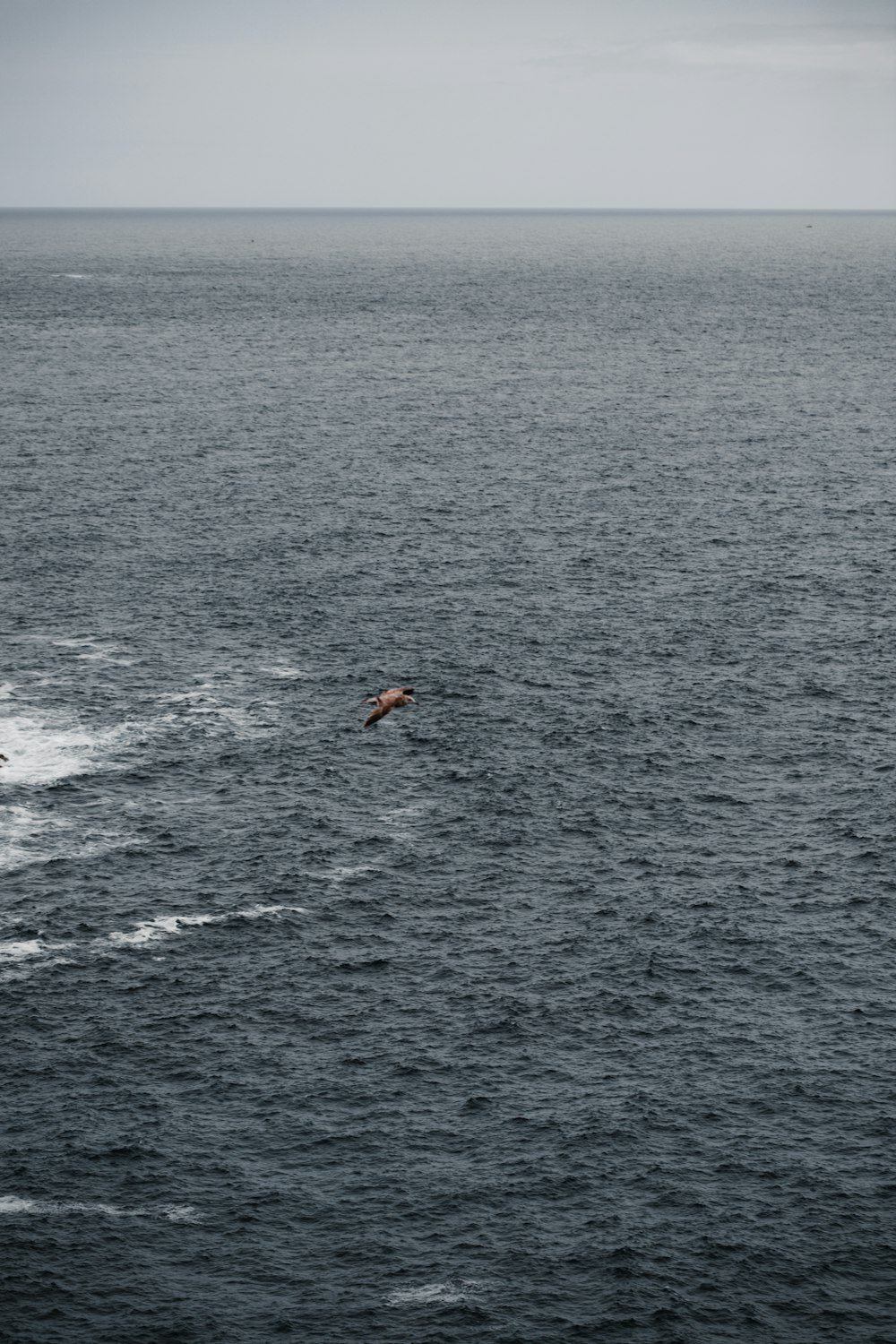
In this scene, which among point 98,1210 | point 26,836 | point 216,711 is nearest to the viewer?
point 98,1210

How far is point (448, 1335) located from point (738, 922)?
3522 centimetres

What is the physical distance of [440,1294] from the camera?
68.8 m

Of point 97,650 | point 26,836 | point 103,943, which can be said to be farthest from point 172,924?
point 97,650

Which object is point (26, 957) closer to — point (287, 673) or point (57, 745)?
point (57, 745)

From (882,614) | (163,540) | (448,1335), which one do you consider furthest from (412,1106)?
(163,540)

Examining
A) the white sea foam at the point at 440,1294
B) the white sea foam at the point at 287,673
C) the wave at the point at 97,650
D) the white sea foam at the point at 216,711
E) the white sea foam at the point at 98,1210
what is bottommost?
the white sea foam at the point at 440,1294

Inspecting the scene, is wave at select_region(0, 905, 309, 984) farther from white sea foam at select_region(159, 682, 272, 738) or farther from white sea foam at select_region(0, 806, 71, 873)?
white sea foam at select_region(159, 682, 272, 738)

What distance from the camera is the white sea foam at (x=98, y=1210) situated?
72.8m

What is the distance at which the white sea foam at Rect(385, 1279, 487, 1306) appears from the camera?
68.4 m

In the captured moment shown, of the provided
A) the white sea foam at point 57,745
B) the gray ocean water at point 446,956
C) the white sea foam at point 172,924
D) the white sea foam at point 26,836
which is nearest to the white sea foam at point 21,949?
the gray ocean water at point 446,956

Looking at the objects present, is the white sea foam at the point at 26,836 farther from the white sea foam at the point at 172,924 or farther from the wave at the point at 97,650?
the wave at the point at 97,650

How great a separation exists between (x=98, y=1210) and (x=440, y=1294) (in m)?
16.9

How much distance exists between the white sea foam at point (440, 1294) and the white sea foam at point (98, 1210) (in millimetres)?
10495

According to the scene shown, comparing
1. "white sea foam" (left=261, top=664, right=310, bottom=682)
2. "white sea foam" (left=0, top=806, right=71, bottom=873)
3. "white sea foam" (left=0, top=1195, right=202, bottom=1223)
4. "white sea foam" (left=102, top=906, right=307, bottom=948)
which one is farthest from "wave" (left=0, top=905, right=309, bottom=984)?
"white sea foam" (left=261, top=664, right=310, bottom=682)
